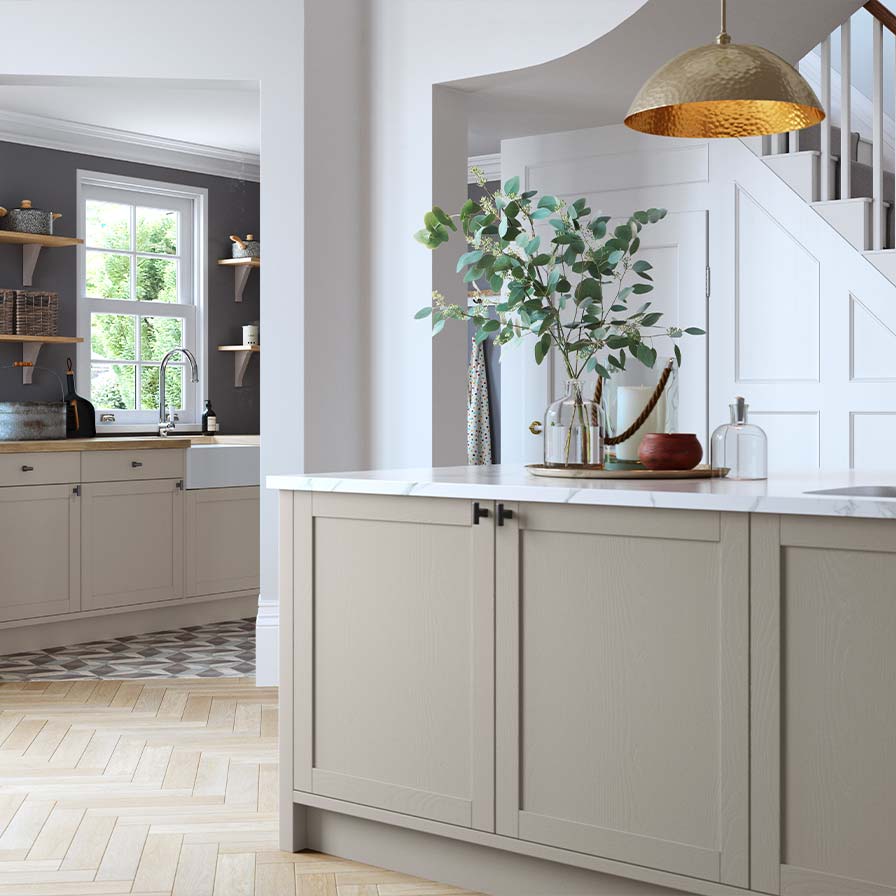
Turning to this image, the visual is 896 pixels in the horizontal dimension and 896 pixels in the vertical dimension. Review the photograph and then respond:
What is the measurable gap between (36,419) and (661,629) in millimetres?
4013

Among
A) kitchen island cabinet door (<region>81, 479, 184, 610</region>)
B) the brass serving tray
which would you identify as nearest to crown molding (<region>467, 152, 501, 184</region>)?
kitchen island cabinet door (<region>81, 479, 184, 610</region>)

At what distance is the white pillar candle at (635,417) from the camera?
9.16 feet

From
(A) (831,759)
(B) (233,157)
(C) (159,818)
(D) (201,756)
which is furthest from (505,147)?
(A) (831,759)

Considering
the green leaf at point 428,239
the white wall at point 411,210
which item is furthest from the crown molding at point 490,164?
the green leaf at point 428,239

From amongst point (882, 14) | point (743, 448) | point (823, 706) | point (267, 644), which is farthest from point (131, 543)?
point (823, 706)

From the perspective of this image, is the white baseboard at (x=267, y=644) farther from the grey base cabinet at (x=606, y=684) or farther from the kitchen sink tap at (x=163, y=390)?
the kitchen sink tap at (x=163, y=390)

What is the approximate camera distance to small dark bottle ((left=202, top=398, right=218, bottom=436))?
676 centimetres

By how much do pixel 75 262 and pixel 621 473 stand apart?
444cm

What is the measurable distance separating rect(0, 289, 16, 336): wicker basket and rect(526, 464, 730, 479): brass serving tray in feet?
12.7

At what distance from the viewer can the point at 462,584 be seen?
257cm

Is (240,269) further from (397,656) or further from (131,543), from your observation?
(397,656)

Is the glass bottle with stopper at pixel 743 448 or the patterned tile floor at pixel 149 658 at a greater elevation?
the glass bottle with stopper at pixel 743 448

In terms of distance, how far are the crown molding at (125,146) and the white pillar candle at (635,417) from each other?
4258 mm

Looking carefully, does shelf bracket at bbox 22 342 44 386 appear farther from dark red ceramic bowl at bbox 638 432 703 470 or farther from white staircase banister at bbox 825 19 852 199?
dark red ceramic bowl at bbox 638 432 703 470
